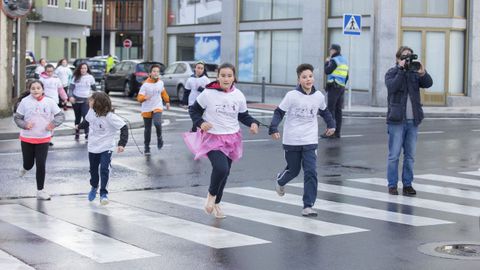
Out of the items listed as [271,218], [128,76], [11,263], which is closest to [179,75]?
[128,76]

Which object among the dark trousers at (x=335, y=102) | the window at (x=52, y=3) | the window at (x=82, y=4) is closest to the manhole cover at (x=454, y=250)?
the dark trousers at (x=335, y=102)

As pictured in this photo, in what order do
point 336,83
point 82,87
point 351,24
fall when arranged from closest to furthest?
point 82,87 < point 336,83 < point 351,24

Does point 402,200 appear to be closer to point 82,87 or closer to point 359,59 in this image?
point 82,87

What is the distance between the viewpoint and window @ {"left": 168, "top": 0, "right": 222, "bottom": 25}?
40125 millimetres

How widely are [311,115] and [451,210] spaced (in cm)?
195

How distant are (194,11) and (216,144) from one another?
105ft

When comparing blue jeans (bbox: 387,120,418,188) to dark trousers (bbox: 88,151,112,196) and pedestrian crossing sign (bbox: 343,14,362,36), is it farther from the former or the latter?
pedestrian crossing sign (bbox: 343,14,362,36)

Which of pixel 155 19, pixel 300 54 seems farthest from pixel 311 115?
pixel 155 19

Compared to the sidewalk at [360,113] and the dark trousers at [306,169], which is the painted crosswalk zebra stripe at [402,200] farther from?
the sidewalk at [360,113]

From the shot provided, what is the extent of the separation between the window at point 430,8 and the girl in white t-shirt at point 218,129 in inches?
873

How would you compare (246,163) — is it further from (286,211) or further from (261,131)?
(261,131)

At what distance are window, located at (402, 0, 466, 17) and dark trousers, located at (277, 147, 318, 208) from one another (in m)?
21.7

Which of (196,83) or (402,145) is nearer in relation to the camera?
(402,145)

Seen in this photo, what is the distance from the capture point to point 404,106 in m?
12.0
